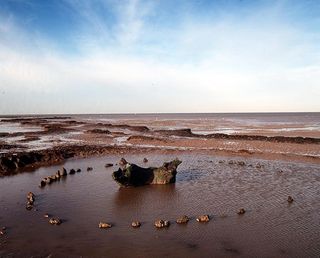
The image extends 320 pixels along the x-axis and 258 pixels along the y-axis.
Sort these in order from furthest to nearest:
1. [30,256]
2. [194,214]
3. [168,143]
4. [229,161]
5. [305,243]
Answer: [168,143] → [229,161] → [194,214] → [305,243] → [30,256]

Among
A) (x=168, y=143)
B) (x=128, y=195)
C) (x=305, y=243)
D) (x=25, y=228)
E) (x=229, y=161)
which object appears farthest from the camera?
(x=168, y=143)

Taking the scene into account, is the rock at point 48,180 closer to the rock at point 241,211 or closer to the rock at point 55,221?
the rock at point 55,221

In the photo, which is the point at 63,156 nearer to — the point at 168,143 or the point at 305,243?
the point at 168,143

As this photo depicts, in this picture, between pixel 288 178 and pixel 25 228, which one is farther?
pixel 288 178

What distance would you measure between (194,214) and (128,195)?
4.24 m

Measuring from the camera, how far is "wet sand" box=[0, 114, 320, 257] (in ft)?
35.5

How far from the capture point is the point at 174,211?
14.4m

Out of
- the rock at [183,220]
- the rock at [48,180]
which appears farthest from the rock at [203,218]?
the rock at [48,180]

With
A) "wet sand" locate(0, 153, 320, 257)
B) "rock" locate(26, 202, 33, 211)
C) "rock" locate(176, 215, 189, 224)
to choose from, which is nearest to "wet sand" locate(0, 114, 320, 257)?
"wet sand" locate(0, 153, 320, 257)

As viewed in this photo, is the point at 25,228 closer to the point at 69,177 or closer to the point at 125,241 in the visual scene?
the point at 125,241

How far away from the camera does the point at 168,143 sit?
3812cm

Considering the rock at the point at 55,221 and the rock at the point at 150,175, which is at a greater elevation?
the rock at the point at 150,175

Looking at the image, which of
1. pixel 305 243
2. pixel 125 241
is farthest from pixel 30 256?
pixel 305 243

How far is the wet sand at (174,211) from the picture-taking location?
10812 mm
